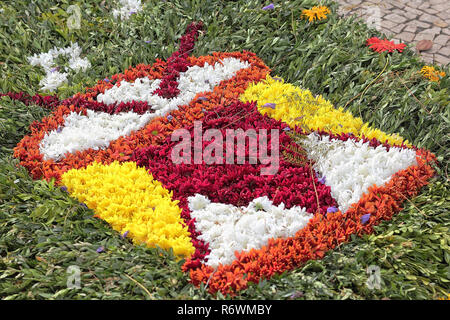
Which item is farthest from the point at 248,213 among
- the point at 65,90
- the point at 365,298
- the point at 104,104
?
the point at 65,90

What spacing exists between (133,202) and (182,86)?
1701mm

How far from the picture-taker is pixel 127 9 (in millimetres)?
5605

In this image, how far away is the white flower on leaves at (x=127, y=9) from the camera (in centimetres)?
550

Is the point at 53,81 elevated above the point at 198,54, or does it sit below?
below

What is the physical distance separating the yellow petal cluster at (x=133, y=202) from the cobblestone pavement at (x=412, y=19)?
155 inches

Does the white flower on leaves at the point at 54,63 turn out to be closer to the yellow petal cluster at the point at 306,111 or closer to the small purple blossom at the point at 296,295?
the yellow petal cluster at the point at 306,111

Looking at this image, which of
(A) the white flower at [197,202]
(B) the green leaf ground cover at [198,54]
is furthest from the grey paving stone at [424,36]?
(A) the white flower at [197,202]

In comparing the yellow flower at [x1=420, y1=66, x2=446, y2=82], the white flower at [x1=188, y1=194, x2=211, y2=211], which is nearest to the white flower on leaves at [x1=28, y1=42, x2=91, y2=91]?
the white flower at [x1=188, y1=194, x2=211, y2=211]

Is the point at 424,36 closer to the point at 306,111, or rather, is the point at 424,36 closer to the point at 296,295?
the point at 306,111

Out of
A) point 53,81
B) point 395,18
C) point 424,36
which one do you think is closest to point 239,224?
point 53,81

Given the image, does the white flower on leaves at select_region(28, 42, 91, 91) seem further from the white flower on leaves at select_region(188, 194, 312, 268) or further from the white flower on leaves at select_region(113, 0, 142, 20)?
the white flower on leaves at select_region(188, 194, 312, 268)

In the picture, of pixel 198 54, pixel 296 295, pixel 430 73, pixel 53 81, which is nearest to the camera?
pixel 296 295

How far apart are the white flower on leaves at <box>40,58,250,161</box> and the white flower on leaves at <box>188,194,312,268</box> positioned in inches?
47.0
